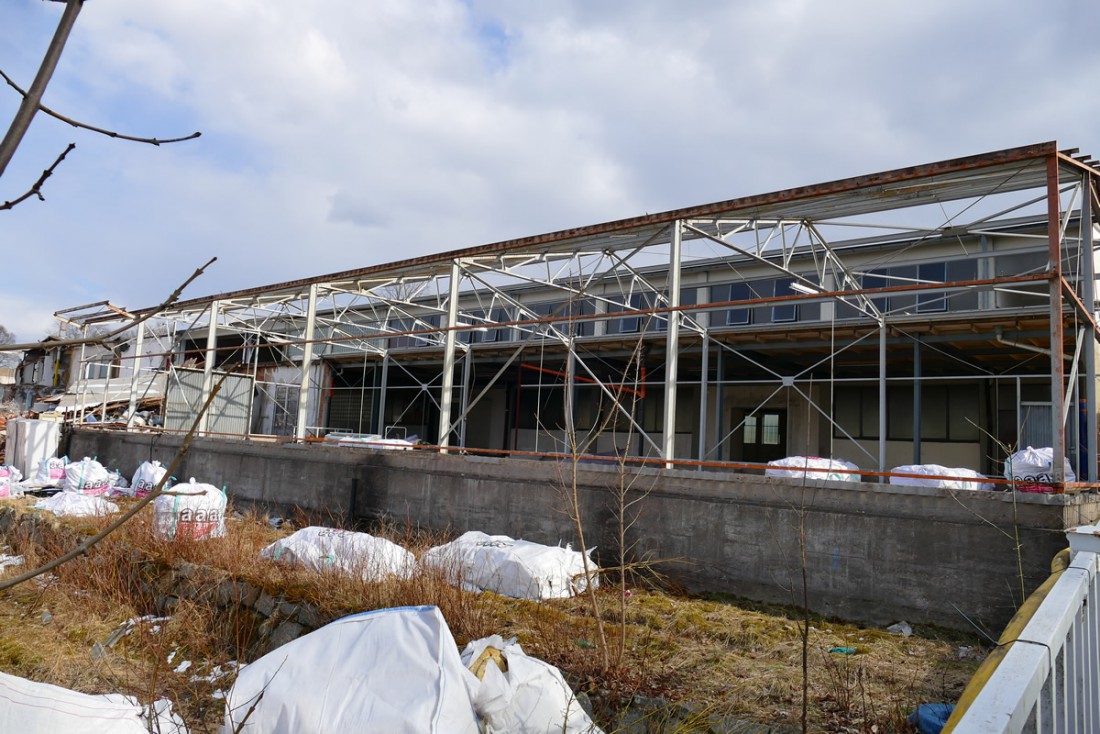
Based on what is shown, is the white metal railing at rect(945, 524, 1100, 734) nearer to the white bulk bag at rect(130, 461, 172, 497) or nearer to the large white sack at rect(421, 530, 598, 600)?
the large white sack at rect(421, 530, 598, 600)

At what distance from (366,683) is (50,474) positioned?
17455 millimetres

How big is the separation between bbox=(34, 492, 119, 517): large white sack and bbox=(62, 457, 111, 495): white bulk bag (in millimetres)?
2549

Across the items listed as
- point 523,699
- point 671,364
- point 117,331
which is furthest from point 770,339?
point 117,331

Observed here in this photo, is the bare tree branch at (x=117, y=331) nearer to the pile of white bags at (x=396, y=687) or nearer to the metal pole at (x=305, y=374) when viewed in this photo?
the pile of white bags at (x=396, y=687)

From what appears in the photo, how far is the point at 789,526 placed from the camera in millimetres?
8188

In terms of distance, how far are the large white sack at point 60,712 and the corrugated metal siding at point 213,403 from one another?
17.7m

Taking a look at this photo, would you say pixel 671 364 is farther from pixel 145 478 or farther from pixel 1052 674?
pixel 145 478

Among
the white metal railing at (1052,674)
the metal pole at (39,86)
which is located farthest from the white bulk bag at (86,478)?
the white metal railing at (1052,674)

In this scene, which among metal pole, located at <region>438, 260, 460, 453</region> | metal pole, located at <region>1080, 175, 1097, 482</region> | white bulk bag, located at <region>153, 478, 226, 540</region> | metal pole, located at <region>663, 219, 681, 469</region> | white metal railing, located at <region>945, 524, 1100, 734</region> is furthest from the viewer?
metal pole, located at <region>438, 260, 460, 453</region>

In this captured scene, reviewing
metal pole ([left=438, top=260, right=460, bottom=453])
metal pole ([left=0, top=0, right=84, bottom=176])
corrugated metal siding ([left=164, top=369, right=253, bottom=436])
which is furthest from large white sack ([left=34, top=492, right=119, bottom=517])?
metal pole ([left=0, top=0, right=84, bottom=176])

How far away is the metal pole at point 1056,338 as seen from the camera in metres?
7.18

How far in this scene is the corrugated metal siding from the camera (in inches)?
824

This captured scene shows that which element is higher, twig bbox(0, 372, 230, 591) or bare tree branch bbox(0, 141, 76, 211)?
bare tree branch bbox(0, 141, 76, 211)

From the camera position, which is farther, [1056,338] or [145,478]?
[145,478]
